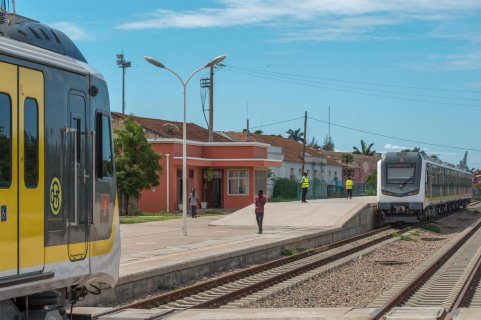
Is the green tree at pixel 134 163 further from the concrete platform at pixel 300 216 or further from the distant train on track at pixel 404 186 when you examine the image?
the distant train on track at pixel 404 186

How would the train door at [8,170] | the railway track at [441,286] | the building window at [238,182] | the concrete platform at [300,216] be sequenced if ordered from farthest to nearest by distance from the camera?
the building window at [238,182] → the concrete platform at [300,216] → the railway track at [441,286] → the train door at [8,170]

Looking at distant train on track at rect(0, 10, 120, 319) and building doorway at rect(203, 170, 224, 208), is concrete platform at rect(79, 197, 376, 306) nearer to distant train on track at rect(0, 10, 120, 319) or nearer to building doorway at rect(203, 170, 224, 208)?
distant train on track at rect(0, 10, 120, 319)

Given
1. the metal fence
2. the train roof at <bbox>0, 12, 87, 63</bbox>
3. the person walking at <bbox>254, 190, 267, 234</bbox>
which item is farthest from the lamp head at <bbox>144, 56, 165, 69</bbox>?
the metal fence

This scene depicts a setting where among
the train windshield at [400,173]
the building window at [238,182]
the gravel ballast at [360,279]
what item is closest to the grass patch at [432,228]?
the train windshield at [400,173]

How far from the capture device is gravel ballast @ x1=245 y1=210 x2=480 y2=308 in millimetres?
13945

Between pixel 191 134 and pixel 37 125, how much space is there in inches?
2093

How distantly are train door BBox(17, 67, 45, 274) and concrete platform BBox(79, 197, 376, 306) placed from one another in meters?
3.85

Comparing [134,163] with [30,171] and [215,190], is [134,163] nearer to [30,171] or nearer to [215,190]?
[215,190]

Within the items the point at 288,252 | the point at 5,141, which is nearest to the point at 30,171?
the point at 5,141

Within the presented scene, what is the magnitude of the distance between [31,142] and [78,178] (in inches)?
38.2

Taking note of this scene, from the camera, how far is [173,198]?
4503 cm

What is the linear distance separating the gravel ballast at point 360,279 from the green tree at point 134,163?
16.4 meters

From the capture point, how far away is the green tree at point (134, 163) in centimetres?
3950

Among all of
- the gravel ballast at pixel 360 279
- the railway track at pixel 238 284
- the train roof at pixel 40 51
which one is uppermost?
the train roof at pixel 40 51
